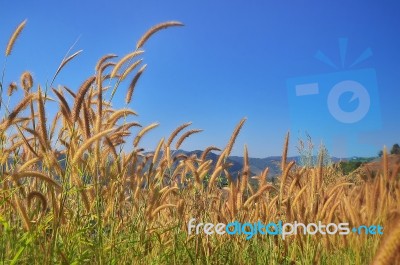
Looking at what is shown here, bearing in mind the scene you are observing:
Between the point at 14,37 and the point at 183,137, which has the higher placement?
the point at 14,37

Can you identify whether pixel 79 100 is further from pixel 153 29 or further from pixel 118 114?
pixel 153 29

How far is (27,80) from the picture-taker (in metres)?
3.16

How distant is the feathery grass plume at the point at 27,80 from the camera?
10.3 ft

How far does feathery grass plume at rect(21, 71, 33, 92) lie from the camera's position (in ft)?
10.3

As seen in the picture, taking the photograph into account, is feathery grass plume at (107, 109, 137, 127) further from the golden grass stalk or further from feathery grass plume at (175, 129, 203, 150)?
the golden grass stalk

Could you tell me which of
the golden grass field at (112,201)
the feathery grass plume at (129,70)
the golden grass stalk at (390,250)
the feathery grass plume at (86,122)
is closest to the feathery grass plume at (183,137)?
the golden grass field at (112,201)

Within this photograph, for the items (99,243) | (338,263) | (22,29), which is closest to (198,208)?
(99,243)

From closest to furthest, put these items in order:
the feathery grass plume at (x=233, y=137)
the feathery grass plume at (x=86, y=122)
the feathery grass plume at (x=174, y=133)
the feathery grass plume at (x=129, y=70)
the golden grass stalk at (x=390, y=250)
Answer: the golden grass stalk at (x=390, y=250)
the feathery grass plume at (x=86, y=122)
the feathery grass plume at (x=129, y=70)
the feathery grass plume at (x=233, y=137)
the feathery grass plume at (x=174, y=133)

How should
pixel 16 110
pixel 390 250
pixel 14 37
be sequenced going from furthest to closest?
pixel 14 37 < pixel 16 110 < pixel 390 250

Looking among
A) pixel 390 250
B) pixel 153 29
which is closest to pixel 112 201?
pixel 153 29

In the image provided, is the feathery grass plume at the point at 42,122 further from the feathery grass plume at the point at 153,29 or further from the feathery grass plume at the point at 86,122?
the feathery grass plume at the point at 153,29

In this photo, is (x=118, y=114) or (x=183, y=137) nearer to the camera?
(x=118, y=114)

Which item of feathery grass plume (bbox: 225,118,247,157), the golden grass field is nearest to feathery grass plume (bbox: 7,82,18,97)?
the golden grass field

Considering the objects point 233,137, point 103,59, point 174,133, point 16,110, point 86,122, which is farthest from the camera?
point 174,133
